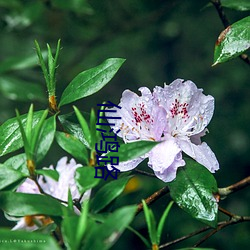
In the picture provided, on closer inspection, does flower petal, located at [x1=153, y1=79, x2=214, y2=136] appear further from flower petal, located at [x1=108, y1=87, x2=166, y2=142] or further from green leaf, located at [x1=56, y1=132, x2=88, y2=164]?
green leaf, located at [x1=56, y1=132, x2=88, y2=164]

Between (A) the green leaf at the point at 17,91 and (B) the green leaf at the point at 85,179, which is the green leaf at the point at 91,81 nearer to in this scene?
(B) the green leaf at the point at 85,179

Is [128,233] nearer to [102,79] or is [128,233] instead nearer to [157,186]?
[157,186]

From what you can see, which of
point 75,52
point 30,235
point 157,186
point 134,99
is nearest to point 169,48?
point 75,52

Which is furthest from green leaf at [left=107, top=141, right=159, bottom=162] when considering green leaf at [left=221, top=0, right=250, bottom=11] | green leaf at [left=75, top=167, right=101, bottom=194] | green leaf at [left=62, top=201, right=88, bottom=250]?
green leaf at [left=221, top=0, right=250, bottom=11]

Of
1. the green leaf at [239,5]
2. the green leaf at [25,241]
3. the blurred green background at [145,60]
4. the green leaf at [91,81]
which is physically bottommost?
the blurred green background at [145,60]

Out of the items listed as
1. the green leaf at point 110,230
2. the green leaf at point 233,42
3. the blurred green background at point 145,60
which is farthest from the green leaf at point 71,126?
the blurred green background at point 145,60
